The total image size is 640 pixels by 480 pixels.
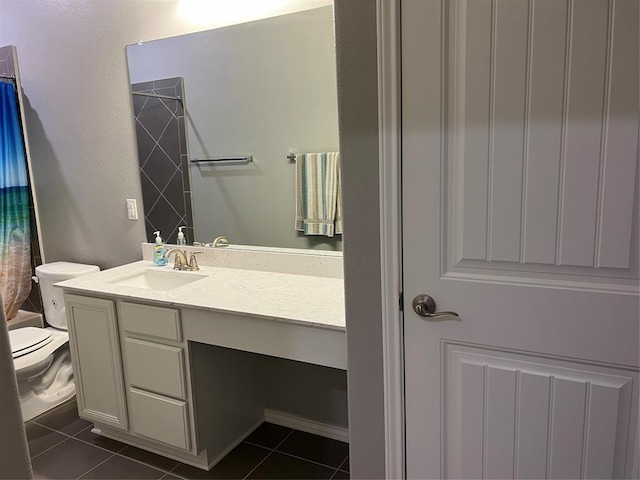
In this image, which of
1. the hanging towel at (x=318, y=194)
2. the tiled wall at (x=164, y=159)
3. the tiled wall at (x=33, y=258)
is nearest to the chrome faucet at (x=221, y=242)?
the tiled wall at (x=164, y=159)

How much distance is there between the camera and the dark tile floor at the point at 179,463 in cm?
214

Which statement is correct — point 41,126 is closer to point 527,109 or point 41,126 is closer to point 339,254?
point 339,254

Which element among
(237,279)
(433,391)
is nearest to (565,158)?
(433,391)

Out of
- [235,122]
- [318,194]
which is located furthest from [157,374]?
[235,122]

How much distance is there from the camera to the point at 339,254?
7.07 feet

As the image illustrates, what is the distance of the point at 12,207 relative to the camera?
3.09 meters

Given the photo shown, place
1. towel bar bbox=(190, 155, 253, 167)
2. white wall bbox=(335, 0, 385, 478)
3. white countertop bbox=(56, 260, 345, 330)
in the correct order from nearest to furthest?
white wall bbox=(335, 0, 385, 478) < white countertop bbox=(56, 260, 345, 330) < towel bar bbox=(190, 155, 253, 167)

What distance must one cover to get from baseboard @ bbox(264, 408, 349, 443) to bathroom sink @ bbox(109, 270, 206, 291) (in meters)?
0.80

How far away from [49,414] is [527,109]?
9.25 ft

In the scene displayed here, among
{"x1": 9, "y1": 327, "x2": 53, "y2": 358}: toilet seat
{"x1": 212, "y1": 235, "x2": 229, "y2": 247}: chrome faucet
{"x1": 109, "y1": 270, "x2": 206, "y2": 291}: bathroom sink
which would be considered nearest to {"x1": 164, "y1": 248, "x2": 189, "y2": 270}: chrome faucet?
{"x1": 109, "y1": 270, "x2": 206, "y2": 291}: bathroom sink

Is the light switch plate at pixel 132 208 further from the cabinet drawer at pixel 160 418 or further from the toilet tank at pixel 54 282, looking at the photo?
the cabinet drawer at pixel 160 418

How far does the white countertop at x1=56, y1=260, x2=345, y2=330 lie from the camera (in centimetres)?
176

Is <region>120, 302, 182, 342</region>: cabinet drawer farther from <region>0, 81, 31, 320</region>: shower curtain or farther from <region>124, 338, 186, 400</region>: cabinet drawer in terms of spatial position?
<region>0, 81, 31, 320</region>: shower curtain

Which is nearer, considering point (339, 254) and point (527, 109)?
point (527, 109)
